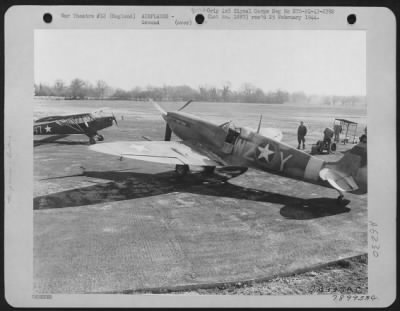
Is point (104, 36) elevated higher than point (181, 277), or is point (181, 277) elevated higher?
point (104, 36)

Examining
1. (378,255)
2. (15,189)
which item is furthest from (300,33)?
(15,189)

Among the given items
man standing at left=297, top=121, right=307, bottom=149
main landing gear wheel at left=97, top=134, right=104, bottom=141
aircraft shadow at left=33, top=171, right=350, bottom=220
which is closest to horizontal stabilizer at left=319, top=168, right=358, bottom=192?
aircraft shadow at left=33, top=171, right=350, bottom=220

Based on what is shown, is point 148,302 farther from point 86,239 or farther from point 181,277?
point 86,239

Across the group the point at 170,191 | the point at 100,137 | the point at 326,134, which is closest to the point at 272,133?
the point at 326,134

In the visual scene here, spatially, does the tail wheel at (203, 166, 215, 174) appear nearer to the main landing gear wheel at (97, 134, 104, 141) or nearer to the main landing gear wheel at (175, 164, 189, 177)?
the main landing gear wheel at (175, 164, 189, 177)

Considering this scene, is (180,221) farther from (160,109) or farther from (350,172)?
(350,172)

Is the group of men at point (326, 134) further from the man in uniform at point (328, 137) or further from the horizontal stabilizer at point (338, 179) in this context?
the horizontal stabilizer at point (338, 179)
